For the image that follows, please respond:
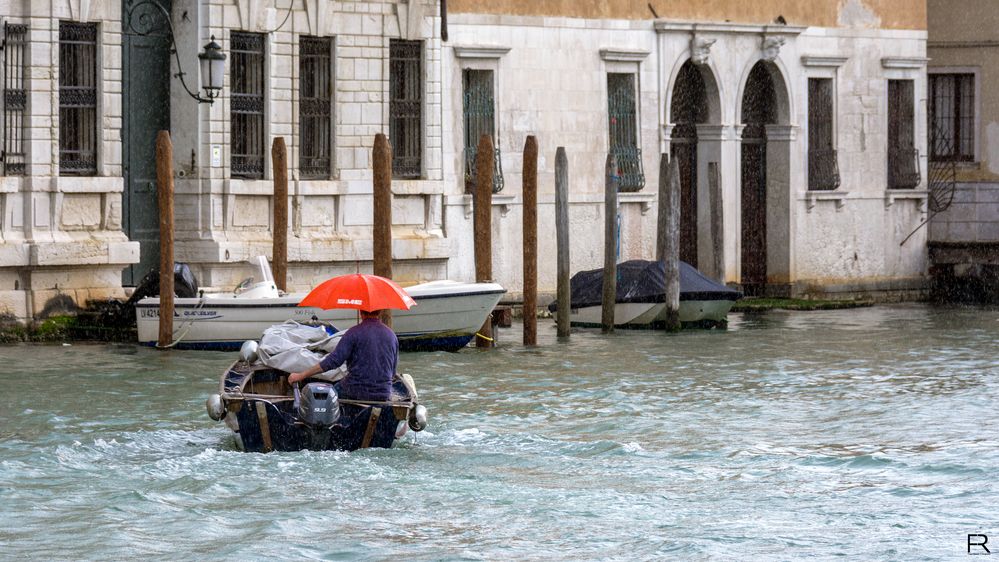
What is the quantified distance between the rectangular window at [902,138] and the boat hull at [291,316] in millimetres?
10270

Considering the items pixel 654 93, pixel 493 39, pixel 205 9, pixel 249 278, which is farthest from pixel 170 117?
pixel 654 93

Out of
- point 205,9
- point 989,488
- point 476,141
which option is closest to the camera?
point 989,488

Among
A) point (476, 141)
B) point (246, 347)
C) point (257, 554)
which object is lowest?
point (257, 554)

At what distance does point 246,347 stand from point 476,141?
9.90 metres

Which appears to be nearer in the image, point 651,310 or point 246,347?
point 246,347

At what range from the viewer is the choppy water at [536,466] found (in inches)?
434

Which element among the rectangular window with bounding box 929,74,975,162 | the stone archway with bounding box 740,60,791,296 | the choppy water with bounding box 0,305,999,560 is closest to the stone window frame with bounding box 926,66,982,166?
the rectangular window with bounding box 929,74,975,162

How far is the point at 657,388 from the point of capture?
17641mm

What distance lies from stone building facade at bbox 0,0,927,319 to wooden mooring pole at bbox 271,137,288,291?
142 centimetres

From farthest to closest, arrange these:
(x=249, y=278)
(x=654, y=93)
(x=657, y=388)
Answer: (x=654, y=93)
(x=249, y=278)
(x=657, y=388)

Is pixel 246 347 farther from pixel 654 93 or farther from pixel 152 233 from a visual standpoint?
pixel 654 93

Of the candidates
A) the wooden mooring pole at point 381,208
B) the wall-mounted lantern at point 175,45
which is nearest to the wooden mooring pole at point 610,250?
the wooden mooring pole at point 381,208

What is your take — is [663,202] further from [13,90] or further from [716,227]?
[13,90]

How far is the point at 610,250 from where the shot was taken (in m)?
21.8
